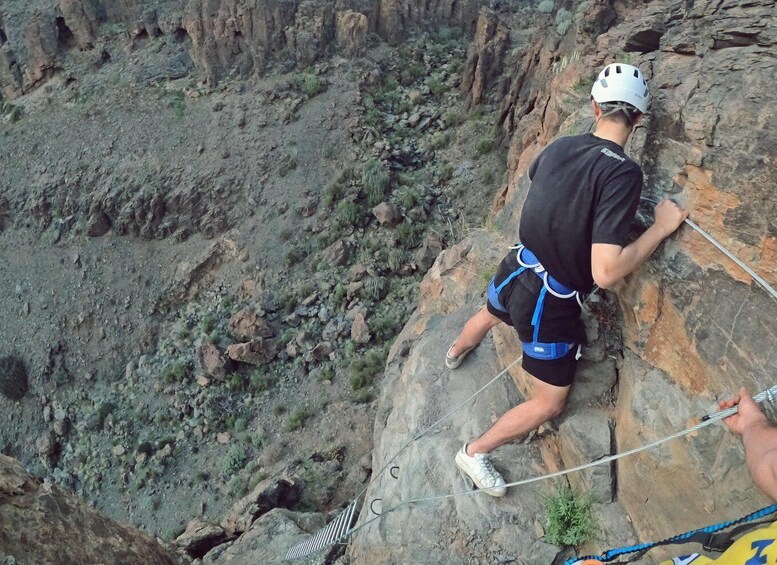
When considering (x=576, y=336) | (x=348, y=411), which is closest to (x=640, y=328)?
(x=576, y=336)

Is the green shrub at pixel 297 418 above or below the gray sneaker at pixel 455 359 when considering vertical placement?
below

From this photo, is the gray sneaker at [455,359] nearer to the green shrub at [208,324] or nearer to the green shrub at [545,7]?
the green shrub at [208,324]

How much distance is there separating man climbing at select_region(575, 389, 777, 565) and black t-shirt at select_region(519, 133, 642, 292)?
1.01 metres

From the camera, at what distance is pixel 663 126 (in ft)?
11.7

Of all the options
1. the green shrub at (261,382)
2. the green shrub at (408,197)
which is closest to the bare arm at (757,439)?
the green shrub at (261,382)

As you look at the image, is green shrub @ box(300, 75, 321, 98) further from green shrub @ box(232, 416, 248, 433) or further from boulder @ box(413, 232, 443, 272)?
green shrub @ box(232, 416, 248, 433)

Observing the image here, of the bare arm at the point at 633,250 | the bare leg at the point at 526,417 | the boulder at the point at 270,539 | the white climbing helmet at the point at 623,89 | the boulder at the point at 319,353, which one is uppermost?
the white climbing helmet at the point at 623,89

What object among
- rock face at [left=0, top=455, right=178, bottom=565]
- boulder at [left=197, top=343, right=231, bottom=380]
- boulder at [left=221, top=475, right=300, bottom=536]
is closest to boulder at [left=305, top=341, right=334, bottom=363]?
boulder at [left=197, top=343, right=231, bottom=380]

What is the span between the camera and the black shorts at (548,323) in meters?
3.69

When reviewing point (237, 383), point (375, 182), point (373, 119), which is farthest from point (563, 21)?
point (237, 383)

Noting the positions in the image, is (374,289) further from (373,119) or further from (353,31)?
(353,31)

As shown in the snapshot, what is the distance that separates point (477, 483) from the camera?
425cm

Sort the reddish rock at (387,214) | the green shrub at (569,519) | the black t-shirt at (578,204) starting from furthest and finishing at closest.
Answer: the reddish rock at (387,214), the green shrub at (569,519), the black t-shirt at (578,204)

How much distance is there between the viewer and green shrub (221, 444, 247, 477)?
11102 millimetres
